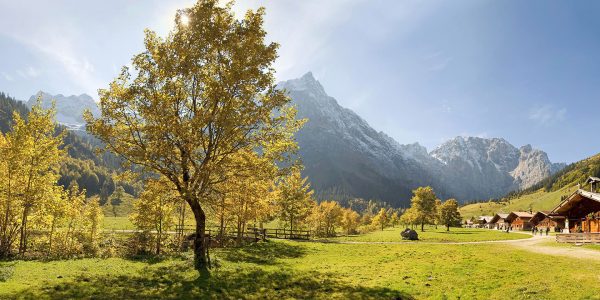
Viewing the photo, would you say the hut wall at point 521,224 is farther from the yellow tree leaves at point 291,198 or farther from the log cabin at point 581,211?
the yellow tree leaves at point 291,198

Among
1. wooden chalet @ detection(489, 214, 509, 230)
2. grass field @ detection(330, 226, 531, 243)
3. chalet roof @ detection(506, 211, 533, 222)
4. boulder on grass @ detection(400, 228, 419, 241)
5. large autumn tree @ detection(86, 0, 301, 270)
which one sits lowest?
wooden chalet @ detection(489, 214, 509, 230)

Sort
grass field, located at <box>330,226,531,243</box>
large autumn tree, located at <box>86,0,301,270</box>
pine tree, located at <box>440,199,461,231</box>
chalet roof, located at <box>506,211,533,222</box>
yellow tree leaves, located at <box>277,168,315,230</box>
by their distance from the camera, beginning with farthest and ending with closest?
chalet roof, located at <box>506,211,533,222</box>, pine tree, located at <box>440,199,461,231</box>, yellow tree leaves, located at <box>277,168,315,230</box>, grass field, located at <box>330,226,531,243</box>, large autumn tree, located at <box>86,0,301,270</box>

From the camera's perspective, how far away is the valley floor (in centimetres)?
1959

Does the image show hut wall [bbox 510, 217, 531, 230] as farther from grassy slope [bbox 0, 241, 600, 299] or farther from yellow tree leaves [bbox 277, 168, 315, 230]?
grassy slope [bbox 0, 241, 600, 299]

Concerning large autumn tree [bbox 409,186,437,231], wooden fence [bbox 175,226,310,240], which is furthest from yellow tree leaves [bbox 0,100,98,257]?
large autumn tree [bbox 409,186,437,231]

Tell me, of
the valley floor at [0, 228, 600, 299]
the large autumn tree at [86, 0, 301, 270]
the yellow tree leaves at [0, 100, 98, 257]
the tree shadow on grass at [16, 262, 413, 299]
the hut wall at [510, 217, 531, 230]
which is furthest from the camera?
the hut wall at [510, 217, 531, 230]

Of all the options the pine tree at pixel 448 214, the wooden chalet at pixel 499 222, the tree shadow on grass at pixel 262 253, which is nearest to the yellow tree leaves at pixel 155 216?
the tree shadow on grass at pixel 262 253

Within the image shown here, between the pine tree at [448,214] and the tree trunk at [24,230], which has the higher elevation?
the tree trunk at [24,230]

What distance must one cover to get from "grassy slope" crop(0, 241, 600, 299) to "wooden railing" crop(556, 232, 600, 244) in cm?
2352

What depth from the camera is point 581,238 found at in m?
50.4

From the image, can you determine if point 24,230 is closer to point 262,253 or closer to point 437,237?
point 262,253

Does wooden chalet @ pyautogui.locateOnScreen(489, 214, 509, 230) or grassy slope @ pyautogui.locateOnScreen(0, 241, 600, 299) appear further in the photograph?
wooden chalet @ pyautogui.locateOnScreen(489, 214, 509, 230)

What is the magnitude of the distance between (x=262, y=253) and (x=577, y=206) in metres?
67.8

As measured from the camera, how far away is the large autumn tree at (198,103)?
25016 millimetres
